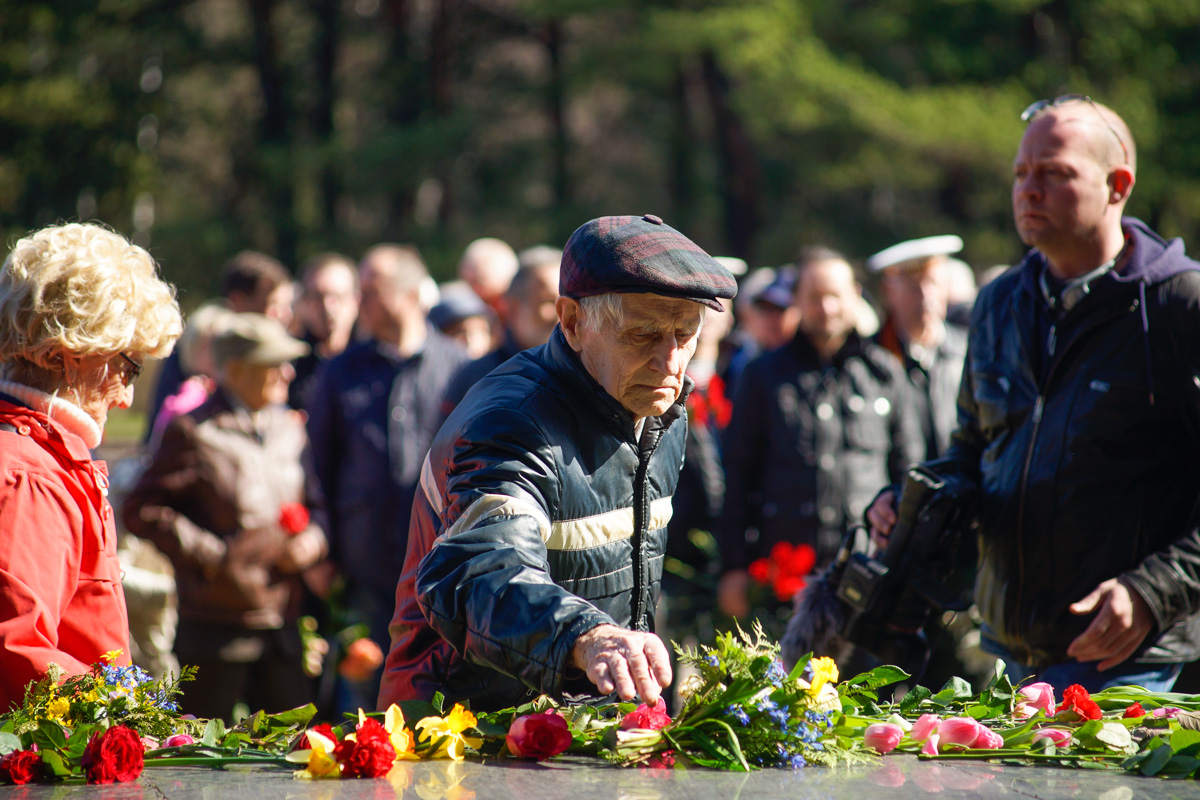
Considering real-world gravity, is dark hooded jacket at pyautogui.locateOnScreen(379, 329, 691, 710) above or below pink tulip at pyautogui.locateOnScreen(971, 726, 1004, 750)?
above

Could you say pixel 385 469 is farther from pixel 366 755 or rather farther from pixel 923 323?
pixel 366 755

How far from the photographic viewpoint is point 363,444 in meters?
5.94

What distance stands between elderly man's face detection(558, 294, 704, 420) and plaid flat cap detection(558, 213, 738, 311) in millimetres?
45

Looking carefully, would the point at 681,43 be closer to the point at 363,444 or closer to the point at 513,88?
the point at 513,88

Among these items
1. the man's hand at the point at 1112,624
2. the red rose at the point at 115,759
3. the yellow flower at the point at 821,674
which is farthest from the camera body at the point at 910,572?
the red rose at the point at 115,759

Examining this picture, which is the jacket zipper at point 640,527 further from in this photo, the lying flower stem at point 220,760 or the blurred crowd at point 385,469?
the blurred crowd at point 385,469

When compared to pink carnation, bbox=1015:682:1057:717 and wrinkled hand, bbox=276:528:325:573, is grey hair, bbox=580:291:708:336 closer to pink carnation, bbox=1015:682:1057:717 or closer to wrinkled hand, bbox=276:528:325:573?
pink carnation, bbox=1015:682:1057:717

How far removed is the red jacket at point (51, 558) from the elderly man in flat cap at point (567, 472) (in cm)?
63

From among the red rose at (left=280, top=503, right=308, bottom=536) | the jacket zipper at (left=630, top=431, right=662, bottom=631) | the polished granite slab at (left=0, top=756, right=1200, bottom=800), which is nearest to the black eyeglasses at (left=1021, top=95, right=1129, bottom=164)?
the jacket zipper at (left=630, top=431, right=662, bottom=631)

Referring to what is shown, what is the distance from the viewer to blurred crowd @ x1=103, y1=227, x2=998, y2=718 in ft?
17.2

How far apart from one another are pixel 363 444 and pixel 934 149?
11289mm

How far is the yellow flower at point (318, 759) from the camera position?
2152 millimetres

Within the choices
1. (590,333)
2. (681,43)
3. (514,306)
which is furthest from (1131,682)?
(681,43)

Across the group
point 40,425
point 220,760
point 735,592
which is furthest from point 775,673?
point 735,592
